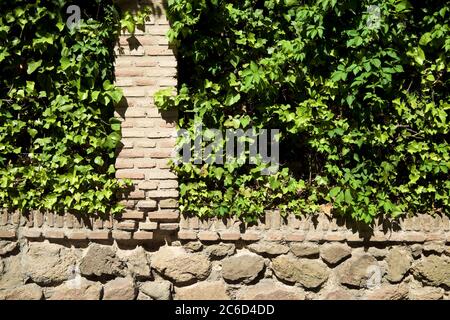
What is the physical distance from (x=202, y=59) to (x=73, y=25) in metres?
1.01

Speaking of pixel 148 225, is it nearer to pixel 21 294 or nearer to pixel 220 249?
pixel 220 249

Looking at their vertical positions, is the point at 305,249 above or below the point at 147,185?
below

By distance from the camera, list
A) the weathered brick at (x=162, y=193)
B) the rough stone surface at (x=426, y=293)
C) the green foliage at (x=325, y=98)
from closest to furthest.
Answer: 1. the green foliage at (x=325, y=98)
2. the weathered brick at (x=162, y=193)
3. the rough stone surface at (x=426, y=293)

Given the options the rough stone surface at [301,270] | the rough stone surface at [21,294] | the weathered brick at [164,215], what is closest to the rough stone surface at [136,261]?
the weathered brick at [164,215]

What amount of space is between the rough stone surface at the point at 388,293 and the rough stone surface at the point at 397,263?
65 millimetres

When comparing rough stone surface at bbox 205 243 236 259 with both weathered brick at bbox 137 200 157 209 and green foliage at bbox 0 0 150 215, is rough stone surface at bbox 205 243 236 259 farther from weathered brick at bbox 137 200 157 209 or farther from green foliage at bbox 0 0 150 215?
green foliage at bbox 0 0 150 215

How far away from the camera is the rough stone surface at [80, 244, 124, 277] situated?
3598 millimetres

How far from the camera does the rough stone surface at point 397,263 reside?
361 centimetres

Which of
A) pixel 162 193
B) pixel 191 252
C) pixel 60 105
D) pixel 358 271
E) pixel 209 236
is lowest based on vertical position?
pixel 358 271

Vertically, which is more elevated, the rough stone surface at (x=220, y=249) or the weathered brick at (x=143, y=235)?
the weathered brick at (x=143, y=235)

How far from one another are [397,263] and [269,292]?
1036 millimetres

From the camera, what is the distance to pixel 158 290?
11.9ft

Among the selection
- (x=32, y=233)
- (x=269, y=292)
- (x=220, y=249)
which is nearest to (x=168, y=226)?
(x=220, y=249)

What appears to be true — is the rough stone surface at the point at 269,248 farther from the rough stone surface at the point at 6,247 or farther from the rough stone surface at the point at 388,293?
the rough stone surface at the point at 6,247
